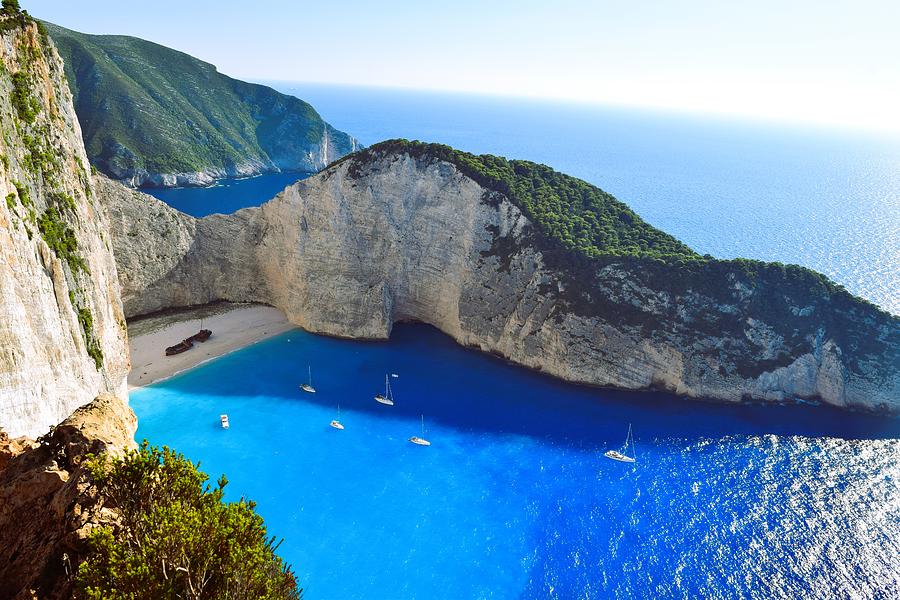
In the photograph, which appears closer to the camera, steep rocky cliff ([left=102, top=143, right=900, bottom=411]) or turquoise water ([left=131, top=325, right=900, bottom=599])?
turquoise water ([left=131, top=325, right=900, bottom=599])

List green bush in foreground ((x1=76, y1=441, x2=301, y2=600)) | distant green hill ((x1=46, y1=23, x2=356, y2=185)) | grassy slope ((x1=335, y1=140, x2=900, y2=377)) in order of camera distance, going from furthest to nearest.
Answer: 1. distant green hill ((x1=46, y1=23, x2=356, y2=185))
2. grassy slope ((x1=335, y1=140, x2=900, y2=377))
3. green bush in foreground ((x1=76, y1=441, x2=301, y2=600))

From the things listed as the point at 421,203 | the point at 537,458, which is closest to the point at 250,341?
the point at 421,203

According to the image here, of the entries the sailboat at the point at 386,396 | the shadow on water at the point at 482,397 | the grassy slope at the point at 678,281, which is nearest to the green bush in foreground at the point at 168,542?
the shadow on water at the point at 482,397

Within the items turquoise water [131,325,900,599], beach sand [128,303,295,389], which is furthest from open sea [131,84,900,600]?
beach sand [128,303,295,389]

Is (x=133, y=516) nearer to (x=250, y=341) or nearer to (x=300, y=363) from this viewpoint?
(x=300, y=363)

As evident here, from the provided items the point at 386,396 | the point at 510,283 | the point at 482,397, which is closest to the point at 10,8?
the point at 386,396

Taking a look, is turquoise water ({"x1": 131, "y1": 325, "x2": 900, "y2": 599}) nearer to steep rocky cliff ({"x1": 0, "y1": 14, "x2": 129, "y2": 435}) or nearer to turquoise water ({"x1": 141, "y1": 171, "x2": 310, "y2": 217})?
steep rocky cliff ({"x1": 0, "y1": 14, "x2": 129, "y2": 435})
